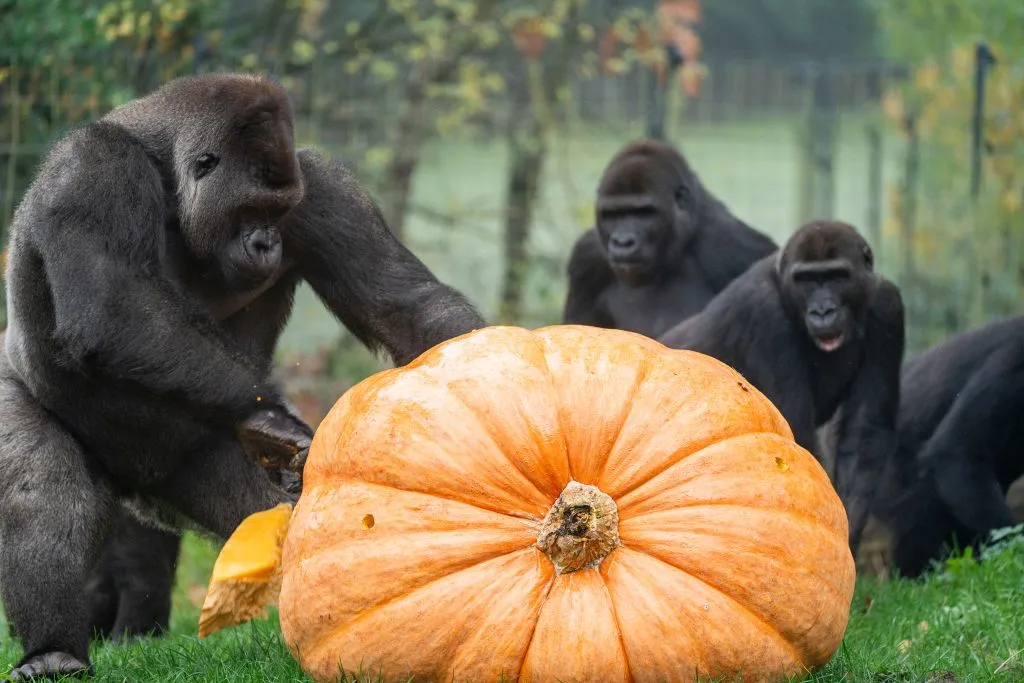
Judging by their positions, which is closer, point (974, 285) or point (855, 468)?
point (855, 468)

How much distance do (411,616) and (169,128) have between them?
75.6 inches

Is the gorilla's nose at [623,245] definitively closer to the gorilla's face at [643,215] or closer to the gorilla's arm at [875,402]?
the gorilla's face at [643,215]

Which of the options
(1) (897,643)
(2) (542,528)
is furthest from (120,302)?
(1) (897,643)

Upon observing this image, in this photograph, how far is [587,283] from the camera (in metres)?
7.34

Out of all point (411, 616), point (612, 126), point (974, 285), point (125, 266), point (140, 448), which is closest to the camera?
point (411, 616)

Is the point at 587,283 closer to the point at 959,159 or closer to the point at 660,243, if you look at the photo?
the point at 660,243

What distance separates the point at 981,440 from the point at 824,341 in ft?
2.62

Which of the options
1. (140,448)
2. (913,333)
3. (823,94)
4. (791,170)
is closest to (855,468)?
(140,448)

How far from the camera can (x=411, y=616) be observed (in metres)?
3.08

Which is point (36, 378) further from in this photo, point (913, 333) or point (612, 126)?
point (913, 333)

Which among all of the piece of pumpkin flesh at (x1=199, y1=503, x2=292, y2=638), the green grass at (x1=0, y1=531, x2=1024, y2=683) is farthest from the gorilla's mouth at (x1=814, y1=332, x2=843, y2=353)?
the piece of pumpkin flesh at (x1=199, y1=503, x2=292, y2=638)

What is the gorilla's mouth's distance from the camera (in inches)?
223

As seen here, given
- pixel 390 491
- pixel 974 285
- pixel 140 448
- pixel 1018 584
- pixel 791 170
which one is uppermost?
pixel 390 491

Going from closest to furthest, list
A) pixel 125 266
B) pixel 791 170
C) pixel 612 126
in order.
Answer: pixel 125 266 < pixel 612 126 < pixel 791 170
